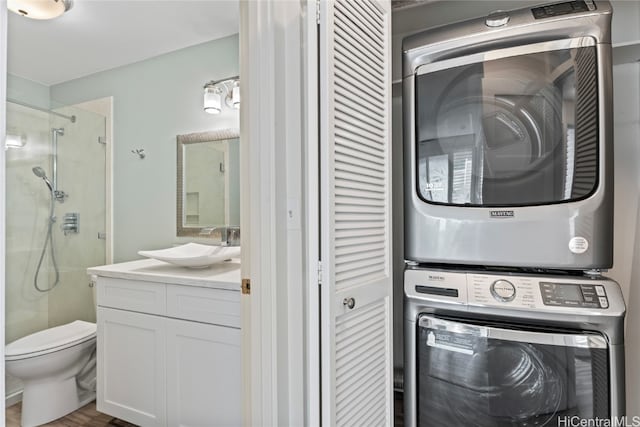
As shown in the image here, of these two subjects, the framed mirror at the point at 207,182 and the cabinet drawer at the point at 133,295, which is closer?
the cabinet drawer at the point at 133,295

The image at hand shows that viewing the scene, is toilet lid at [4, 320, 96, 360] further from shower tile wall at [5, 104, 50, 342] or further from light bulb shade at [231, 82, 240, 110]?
light bulb shade at [231, 82, 240, 110]

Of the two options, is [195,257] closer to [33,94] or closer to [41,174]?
[41,174]

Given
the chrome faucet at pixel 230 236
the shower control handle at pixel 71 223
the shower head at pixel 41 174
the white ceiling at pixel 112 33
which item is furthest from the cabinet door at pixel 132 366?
the white ceiling at pixel 112 33

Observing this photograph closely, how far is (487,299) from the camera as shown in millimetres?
1241

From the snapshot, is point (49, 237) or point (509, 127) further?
point (49, 237)

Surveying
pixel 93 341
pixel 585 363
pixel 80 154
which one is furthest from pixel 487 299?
pixel 80 154

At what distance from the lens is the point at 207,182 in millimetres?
2379

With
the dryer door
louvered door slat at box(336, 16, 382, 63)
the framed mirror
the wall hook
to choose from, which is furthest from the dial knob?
the wall hook

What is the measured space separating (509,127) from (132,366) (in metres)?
1.97

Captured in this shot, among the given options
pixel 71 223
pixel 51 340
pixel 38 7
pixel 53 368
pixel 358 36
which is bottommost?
pixel 53 368

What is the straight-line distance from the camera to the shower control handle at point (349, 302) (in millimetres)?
1139

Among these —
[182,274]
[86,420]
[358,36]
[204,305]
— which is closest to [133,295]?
[182,274]

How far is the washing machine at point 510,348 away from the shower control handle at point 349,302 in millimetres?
306

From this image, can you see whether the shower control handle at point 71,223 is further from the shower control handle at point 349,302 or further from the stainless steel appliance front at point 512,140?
the stainless steel appliance front at point 512,140
